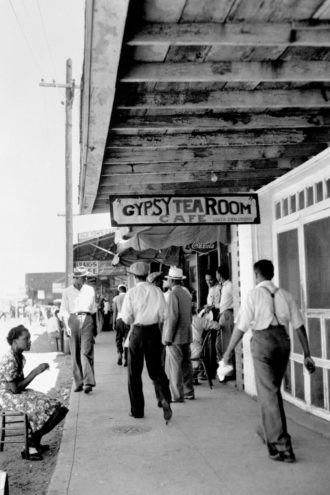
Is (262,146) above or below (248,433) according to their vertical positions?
above

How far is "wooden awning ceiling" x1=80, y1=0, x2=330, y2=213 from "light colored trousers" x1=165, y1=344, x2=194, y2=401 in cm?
238

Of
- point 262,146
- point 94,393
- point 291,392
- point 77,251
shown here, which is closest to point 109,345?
point 77,251

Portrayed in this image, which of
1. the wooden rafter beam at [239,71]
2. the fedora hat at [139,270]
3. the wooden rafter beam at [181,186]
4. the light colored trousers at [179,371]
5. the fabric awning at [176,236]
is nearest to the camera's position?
the wooden rafter beam at [239,71]

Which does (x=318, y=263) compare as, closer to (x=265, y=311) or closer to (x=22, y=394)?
(x=265, y=311)

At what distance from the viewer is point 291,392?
22.6 feet

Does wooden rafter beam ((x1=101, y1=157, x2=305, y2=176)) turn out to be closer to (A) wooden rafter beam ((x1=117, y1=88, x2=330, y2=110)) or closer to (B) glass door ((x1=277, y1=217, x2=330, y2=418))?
(B) glass door ((x1=277, y1=217, x2=330, y2=418))

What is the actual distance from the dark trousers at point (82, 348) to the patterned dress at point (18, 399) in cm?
302

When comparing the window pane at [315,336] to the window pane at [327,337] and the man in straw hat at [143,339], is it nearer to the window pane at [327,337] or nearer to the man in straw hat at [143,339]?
the window pane at [327,337]

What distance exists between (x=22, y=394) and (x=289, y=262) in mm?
3613

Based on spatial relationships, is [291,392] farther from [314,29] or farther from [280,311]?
[314,29]

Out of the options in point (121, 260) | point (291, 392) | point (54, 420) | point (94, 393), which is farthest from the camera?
point (121, 260)

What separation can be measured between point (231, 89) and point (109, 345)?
1377 cm

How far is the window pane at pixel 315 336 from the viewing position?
6066 millimetres

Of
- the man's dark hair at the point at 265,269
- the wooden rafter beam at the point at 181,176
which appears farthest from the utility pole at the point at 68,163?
the man's dark hair at the point at 265,269
